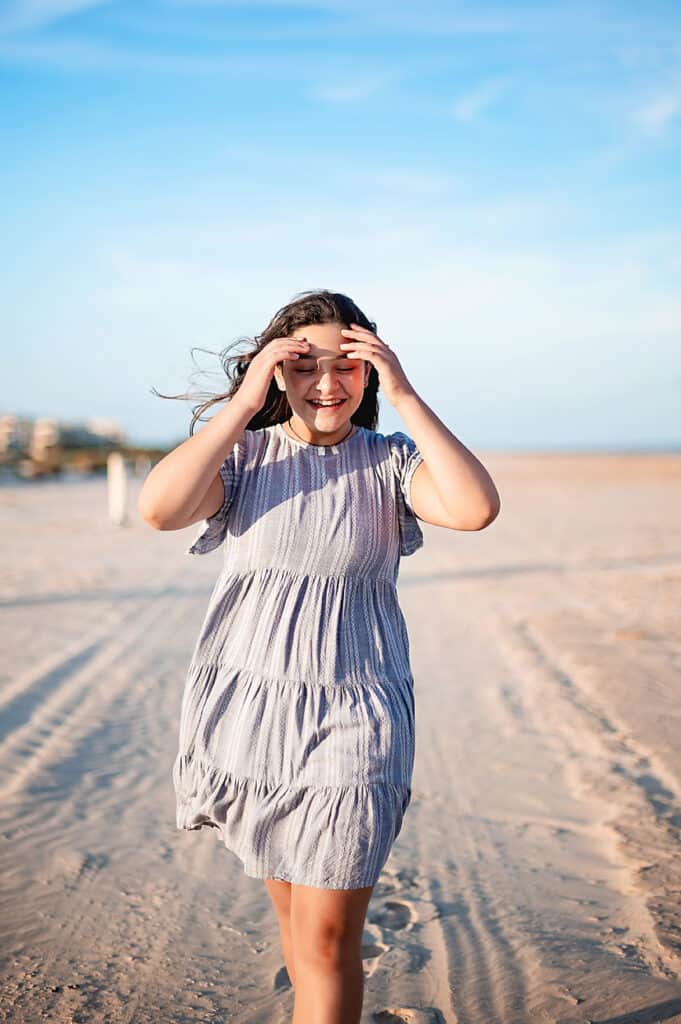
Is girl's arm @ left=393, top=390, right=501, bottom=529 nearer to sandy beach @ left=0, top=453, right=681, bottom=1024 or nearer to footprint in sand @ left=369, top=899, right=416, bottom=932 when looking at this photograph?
sandy beach @ left=0, top=453, right=681, bottom=1024

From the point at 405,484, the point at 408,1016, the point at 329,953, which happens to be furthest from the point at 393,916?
the point at 405,484

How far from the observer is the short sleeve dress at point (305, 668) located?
7.35 ft

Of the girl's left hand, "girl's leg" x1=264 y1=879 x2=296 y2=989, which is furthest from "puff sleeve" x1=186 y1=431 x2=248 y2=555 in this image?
"girl's leg" x1=264 y1=879 x2=296 y2=989

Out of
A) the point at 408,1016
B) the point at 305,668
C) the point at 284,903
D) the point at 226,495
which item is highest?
the point at 226,495

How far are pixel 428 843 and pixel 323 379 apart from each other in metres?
2.77

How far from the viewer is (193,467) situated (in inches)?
91.0

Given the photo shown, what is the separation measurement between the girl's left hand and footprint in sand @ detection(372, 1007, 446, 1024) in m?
1.96

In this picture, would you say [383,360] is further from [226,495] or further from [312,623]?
[312,623]

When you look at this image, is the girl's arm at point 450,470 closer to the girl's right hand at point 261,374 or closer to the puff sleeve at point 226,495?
the girl's right hand at point 261,374

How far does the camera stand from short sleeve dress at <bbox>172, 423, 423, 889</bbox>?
2.24 meters

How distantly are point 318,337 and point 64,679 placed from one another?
5423 mm

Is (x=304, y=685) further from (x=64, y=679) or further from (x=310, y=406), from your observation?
(x=64, y=679)

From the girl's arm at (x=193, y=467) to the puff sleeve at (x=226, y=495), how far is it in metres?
0.13

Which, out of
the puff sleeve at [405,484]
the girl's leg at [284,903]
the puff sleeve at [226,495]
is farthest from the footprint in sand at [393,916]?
the puff sleeve at [226,495]
